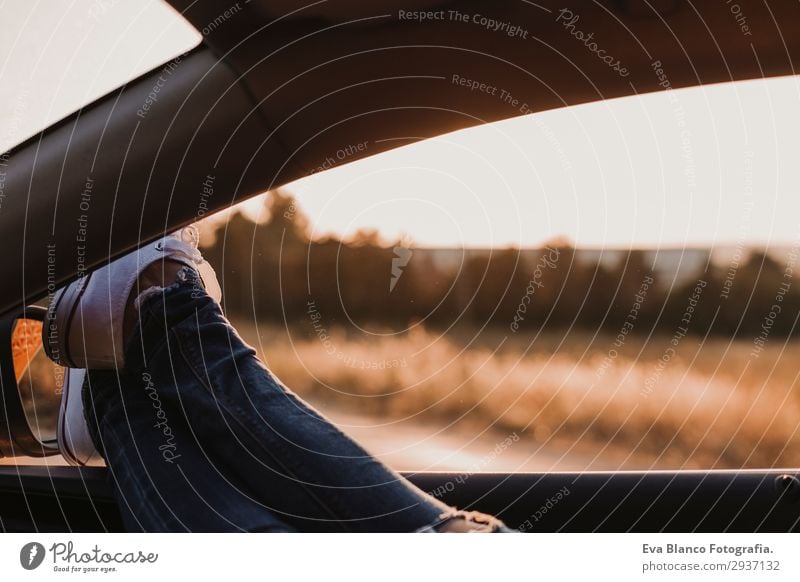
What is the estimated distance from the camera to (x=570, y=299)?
3.68ft

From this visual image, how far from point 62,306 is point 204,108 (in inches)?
9.9

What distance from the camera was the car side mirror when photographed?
898 millimetres

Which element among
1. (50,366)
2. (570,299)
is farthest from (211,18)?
(570,299)

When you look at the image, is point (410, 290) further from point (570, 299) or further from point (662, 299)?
point (662, 299)

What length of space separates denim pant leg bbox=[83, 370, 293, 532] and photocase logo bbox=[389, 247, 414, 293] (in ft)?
1.03

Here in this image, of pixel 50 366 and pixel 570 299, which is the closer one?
pixel 50 366

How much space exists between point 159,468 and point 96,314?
6.6 inches

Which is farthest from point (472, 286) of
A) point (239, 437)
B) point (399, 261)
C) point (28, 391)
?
point (28, 391)
